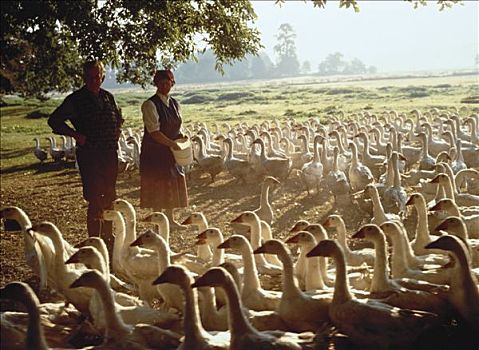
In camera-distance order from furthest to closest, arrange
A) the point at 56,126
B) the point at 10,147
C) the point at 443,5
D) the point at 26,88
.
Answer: the point at 10,147
the point at 26,88
the point at 443,5
the point at 56,126

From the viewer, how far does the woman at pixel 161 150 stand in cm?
809

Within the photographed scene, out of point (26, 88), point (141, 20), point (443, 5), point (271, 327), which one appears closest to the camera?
point (271, 327)

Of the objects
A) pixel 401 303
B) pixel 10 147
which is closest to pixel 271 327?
pixel 401 303

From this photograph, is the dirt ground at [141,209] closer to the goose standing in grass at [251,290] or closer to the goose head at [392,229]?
the goose standing in grass at [251,290]

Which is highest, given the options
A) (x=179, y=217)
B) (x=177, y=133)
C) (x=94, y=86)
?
(x=94, y=86)

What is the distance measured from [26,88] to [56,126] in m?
11.2

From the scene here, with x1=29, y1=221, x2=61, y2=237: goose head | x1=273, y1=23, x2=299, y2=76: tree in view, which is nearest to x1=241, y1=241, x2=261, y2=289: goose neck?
x1=29, y1=221, x2=61, y2=237: goose head

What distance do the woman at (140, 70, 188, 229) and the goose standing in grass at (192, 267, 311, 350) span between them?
3.70 meters

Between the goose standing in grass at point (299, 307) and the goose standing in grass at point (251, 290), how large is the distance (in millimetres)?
370

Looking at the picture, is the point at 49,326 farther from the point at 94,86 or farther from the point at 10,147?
the point at 10,147

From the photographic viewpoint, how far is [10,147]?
2886 centimetres

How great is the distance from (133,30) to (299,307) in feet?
27.1

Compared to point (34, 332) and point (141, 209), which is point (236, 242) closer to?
point (34, 332)

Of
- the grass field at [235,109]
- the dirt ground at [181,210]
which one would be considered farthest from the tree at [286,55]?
the dirt ground at [181,210]
